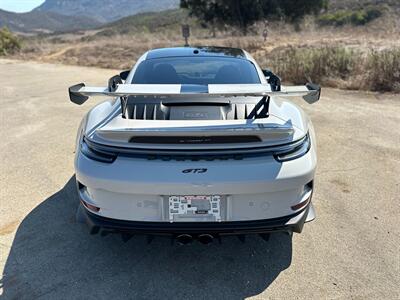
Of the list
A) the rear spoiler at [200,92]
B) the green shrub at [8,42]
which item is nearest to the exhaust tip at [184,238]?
the rear spoiler at [200,92]

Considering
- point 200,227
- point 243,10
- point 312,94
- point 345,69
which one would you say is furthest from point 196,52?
point 243,10

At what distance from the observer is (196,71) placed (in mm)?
3674

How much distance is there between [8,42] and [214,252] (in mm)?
29786

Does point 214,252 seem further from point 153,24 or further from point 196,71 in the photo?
point 153,24

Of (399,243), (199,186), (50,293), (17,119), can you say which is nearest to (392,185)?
(399,243)

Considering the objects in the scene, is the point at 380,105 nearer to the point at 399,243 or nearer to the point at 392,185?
the point at 392,185

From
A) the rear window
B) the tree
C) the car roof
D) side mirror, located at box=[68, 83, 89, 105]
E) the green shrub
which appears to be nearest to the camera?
side mirror, located at box=[68, 83, 89, 105]

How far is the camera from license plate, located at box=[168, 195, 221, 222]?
7.58 ft

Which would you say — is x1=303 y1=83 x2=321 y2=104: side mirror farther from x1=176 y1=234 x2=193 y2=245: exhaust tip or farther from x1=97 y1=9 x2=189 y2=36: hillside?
x1=97 y1=9 x2=189 y2=36: hillside

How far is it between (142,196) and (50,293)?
932mm

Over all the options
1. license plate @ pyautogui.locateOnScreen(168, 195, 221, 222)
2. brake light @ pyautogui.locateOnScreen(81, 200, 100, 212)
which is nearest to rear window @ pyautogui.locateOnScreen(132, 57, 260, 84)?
brake light @ pyautogui.locateOnScreen(81, 200, 100, 212)

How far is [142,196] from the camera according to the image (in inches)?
91.3

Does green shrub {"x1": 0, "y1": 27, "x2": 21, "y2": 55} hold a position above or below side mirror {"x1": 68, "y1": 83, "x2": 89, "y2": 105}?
below

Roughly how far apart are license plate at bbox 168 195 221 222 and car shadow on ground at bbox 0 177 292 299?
0.53 m
